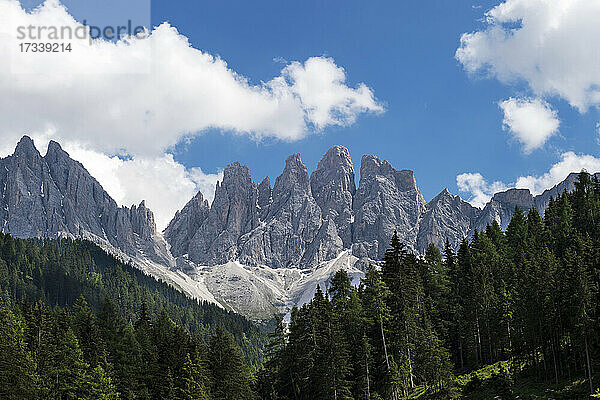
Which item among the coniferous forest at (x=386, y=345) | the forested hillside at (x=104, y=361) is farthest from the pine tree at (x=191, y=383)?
the coniferous forest at (x=386, y=345)

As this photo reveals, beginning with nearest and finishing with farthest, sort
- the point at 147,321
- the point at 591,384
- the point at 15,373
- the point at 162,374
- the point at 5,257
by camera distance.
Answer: the point at 591,384, the point at 15,373, the point at 162,374, the point at 147,321, the point at 5,257

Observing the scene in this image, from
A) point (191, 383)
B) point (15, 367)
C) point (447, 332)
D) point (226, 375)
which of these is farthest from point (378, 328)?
point (15, 367)

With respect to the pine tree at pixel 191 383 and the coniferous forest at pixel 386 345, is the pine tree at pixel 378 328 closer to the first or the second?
the coniferous forest at pixel 386 345

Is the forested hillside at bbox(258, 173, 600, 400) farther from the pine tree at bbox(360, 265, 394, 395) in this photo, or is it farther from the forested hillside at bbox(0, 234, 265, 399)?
the forested hillside at bbox(0, 234, 265, 399)

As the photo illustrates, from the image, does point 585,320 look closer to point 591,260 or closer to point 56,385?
point 591,260

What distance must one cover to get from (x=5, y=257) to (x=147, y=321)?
12184 cm

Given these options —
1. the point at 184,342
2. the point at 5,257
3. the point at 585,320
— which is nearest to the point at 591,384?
the point at 585,320

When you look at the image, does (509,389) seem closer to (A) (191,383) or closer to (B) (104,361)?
(A) (191,383)

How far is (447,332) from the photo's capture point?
2808 inches

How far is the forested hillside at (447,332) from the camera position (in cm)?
4866

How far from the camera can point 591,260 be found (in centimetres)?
5147

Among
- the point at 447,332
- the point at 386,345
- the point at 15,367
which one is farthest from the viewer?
the point at 447,332

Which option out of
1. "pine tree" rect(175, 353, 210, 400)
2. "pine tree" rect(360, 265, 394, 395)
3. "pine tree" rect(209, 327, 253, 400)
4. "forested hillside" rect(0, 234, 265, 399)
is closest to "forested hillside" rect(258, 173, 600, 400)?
"pine tree" rect(360, 265, 394, 395)

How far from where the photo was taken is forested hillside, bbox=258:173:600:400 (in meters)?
48.7
